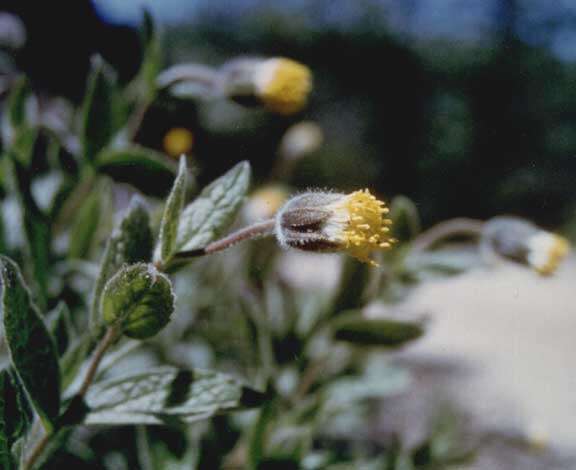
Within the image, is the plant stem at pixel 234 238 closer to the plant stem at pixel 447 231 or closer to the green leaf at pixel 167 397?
the green leaf at pixel 167 397

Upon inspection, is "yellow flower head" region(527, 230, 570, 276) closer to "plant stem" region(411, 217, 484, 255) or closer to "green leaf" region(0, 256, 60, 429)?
"plant stem" region(411, 217, 484, 255)

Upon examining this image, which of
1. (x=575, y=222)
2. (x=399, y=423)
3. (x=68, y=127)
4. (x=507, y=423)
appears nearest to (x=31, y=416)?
(x=68, y=127)

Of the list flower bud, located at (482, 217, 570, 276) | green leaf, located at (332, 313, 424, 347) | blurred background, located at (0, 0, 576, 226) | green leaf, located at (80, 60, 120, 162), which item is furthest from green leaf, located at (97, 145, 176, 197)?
blurred background, located at (0, 0, 576, 226)

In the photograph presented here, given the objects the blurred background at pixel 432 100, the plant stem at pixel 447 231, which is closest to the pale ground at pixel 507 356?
the plant stem at pixel 447 231

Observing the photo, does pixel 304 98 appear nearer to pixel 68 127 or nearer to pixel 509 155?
pixel 68 127

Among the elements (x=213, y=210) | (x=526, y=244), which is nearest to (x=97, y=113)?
(x=213, y=210)

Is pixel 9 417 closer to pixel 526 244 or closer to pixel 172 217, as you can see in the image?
pixel 172 217

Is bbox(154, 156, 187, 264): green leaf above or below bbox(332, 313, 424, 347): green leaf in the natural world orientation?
above
